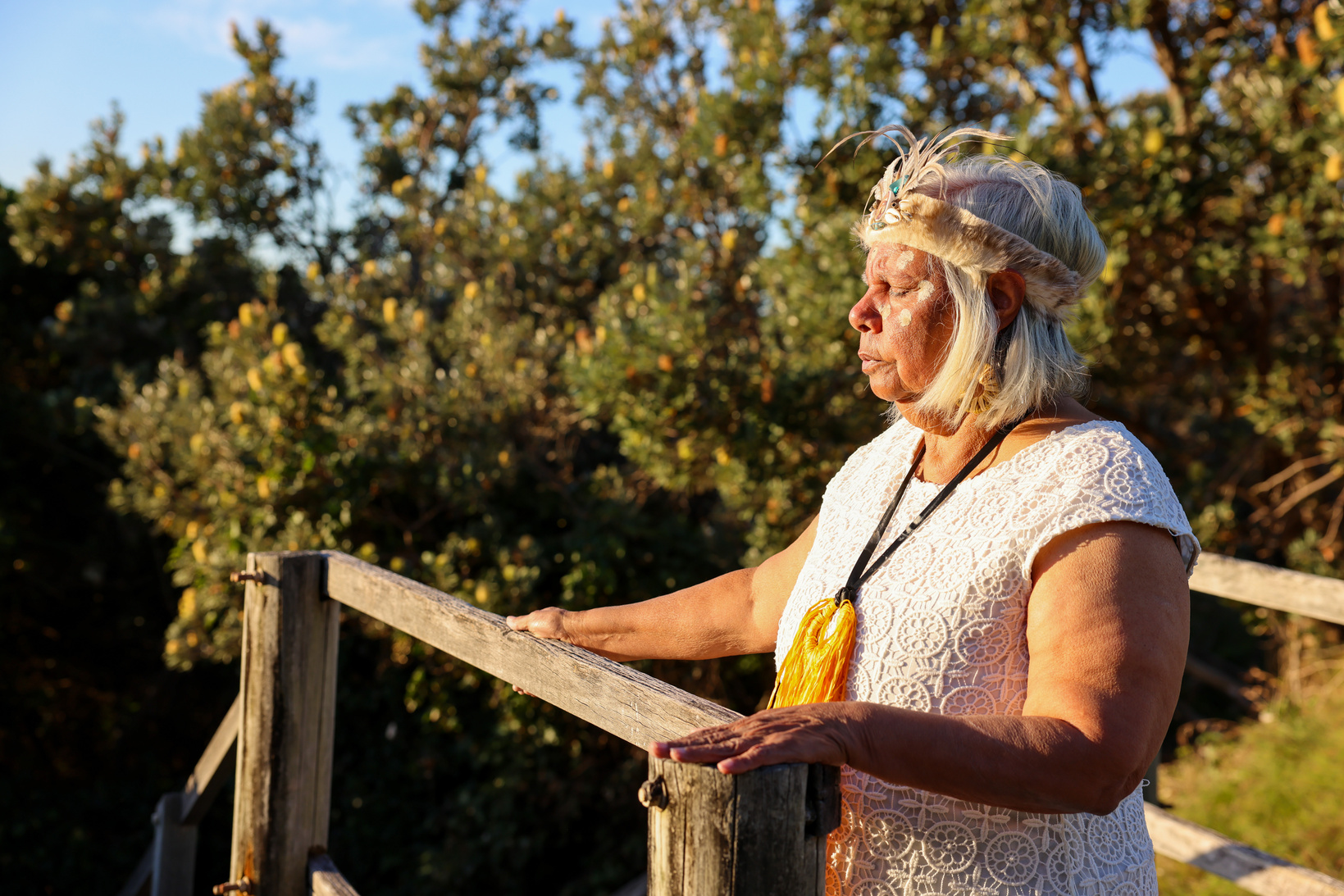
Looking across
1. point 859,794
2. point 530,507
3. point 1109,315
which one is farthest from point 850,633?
point 530,507

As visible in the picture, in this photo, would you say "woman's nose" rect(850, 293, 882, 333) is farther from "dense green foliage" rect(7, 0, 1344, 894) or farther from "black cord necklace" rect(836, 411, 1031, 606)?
"dense green foliage" rect(7, 0, 1344, 894)

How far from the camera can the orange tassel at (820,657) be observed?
134cm

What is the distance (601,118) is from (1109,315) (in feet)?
11.0

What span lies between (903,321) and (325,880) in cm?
198

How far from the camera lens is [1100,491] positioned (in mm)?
1200

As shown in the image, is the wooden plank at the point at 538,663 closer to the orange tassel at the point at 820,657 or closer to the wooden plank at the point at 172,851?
the orange tassel at the point at 820,657

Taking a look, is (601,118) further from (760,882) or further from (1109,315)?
(760,882)

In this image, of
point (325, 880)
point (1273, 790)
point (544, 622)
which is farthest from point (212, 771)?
point (1273, 790)

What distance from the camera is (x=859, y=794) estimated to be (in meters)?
1.25

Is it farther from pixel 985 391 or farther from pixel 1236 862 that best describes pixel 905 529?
pixel 1236 862

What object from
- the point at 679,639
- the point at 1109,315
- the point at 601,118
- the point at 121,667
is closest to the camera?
the point at 679,639

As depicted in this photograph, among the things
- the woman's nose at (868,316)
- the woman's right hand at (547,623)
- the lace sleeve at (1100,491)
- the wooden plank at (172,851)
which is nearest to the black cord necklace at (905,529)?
the lace sleeve at (1100,491)

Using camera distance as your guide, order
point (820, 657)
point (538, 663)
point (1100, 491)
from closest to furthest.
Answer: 1. point (1100, 491)
2. point (820, 657)
3. point (538, 663)

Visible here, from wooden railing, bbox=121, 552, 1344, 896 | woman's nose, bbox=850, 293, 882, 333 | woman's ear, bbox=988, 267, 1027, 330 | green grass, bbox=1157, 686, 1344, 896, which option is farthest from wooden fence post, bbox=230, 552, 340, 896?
green grass, bbox=1157, 686, 1344, 896
